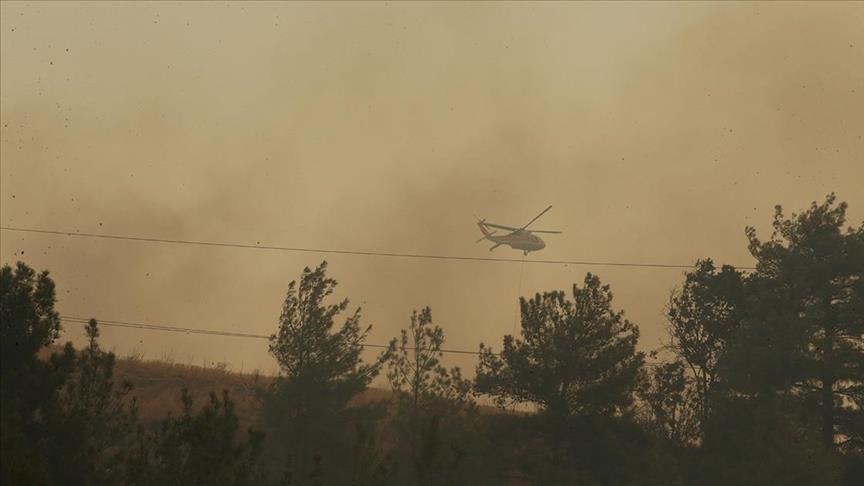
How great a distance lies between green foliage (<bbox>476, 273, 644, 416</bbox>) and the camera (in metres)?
46.1

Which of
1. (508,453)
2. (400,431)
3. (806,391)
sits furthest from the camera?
(806,391)

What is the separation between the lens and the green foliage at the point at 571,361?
46125 millimetres

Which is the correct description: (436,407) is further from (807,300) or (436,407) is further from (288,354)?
(807,300)

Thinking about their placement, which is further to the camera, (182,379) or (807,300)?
(182,379)

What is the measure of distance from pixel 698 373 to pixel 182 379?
129ft

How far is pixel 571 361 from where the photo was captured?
46312 mm

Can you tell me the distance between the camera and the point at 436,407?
4853cm

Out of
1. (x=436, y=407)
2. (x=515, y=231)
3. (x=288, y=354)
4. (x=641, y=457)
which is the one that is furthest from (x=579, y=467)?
(x=515, y=231)

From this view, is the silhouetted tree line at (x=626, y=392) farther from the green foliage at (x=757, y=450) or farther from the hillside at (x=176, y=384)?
the hillside at (x=176, y=384)

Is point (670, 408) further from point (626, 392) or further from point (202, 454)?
point (202, 454)

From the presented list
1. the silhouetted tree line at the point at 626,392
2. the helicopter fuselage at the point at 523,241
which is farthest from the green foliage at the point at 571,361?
the helicopter fuselage at the point at 523,241

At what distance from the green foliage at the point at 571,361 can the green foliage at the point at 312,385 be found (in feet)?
21.1

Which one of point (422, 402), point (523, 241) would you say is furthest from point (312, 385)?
point (523, 241)

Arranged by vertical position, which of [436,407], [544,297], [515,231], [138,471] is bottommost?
[138,471]
